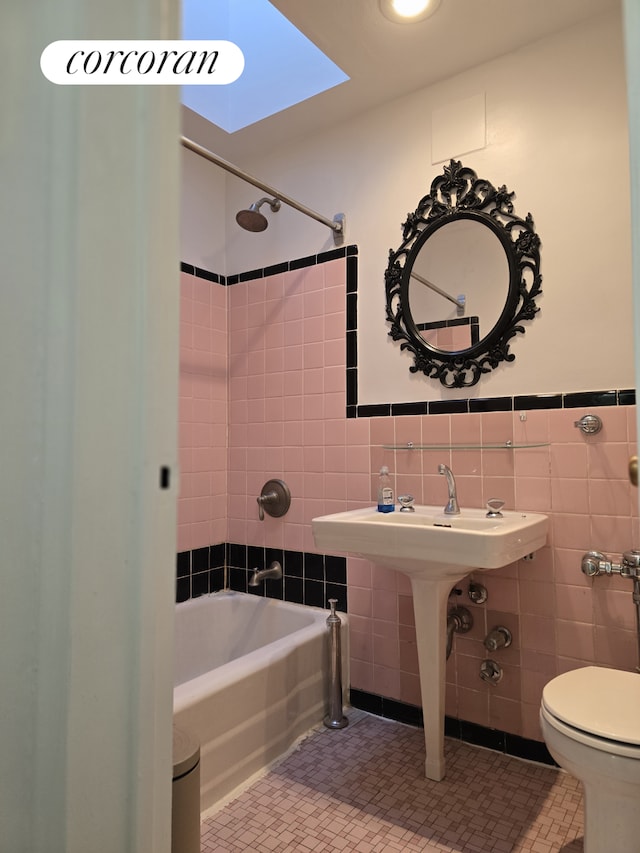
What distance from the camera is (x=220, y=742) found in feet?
5.51

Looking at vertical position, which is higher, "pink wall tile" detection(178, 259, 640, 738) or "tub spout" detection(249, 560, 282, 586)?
"pink wall tile" detection(178, 259, 640, 738)

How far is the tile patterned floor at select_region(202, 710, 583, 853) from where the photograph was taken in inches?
58.1

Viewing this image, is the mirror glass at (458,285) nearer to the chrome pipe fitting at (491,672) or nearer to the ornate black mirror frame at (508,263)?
the ornate black mirror frame at (508,263)

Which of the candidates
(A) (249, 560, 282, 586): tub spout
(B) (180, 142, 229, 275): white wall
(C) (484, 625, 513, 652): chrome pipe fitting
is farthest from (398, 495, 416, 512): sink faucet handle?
(B) (180, 142, 229, 275): white wall

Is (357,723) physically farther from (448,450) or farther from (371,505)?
(448,450)

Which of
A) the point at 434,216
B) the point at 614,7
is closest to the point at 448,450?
the point at 434,216

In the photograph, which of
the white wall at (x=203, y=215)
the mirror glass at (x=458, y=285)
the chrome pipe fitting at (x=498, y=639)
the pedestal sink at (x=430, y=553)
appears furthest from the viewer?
the white wall at (x=203, y=215)

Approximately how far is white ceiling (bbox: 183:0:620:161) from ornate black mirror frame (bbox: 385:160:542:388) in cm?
38

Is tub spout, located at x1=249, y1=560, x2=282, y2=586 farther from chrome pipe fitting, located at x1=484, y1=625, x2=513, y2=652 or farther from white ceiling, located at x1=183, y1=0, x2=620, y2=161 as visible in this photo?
white ceiling, located at x1=183, y1=0, x2=620, y2=161

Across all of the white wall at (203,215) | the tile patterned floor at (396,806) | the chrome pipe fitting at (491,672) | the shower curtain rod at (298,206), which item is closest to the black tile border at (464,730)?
the tile patterned floor at (396,806)

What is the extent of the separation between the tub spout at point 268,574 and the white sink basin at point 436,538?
0.68m

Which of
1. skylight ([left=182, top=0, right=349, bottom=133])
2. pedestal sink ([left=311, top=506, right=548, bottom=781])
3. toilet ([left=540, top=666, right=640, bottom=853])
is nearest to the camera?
toilet ([left=540, top=666, right=640, bottom=853])

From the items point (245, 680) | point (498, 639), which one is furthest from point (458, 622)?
point (245, 680)

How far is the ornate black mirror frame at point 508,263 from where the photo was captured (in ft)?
6.38
